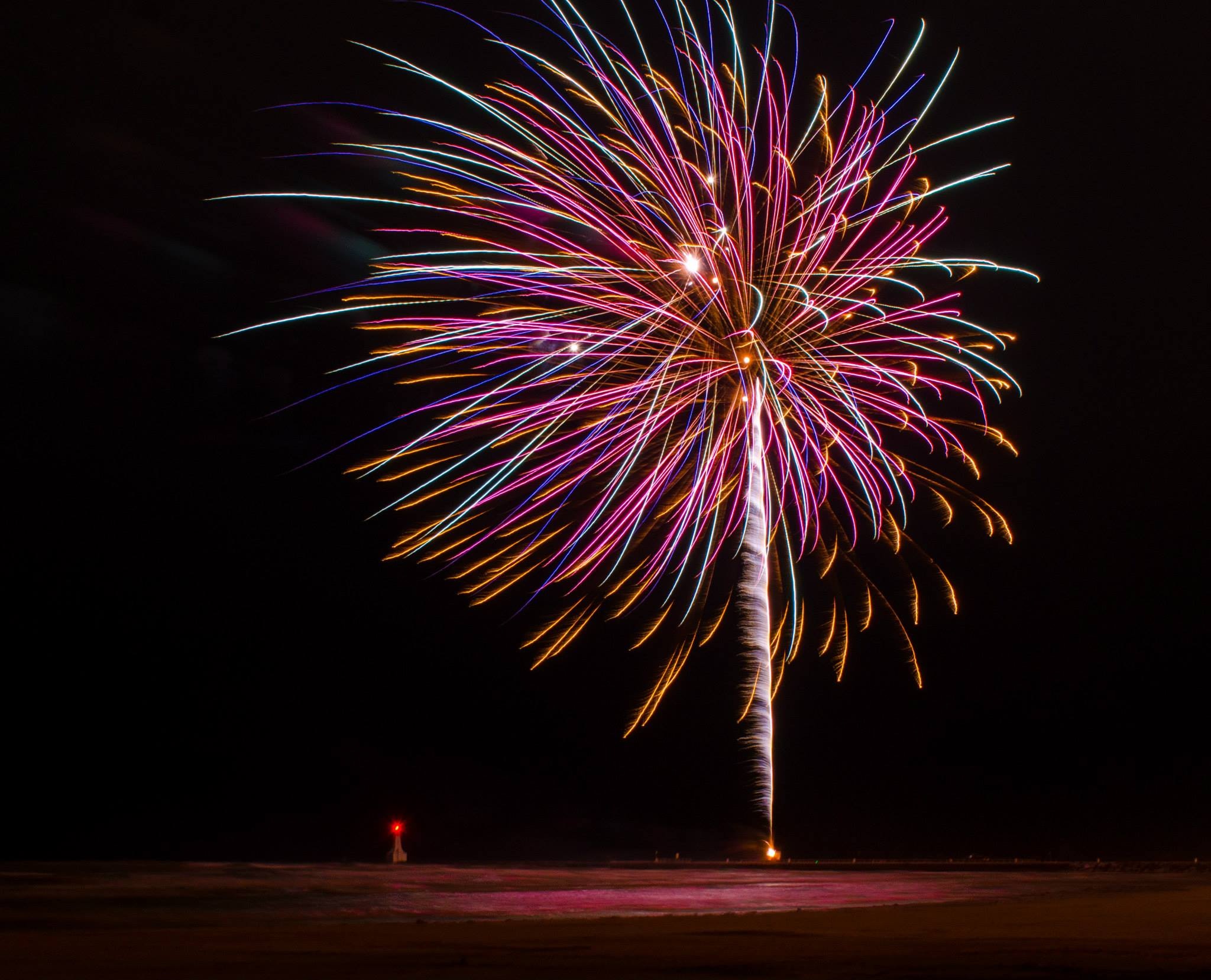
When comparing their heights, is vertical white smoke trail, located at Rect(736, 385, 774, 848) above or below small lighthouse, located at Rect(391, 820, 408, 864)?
above

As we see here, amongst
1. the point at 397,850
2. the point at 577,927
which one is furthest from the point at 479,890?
the point at 397,850

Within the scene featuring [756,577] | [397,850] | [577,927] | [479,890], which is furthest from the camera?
[397,850]

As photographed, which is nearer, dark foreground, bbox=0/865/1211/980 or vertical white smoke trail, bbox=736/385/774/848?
dark foreground, bbox=0/865/1211/980

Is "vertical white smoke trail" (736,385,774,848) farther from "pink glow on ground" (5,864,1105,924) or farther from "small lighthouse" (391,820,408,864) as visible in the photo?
"small lighthouse" (391,820,408,864)

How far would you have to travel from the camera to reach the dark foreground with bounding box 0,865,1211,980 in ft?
34.3

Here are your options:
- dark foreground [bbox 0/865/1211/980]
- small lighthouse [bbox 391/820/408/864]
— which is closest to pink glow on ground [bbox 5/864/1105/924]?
dark foreground [bbox 0/865/1211/980]

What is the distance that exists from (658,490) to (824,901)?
9731 mm

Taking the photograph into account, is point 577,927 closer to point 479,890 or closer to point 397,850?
point 479,890

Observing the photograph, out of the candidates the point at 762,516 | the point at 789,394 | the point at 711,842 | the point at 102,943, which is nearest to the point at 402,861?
the point at 711,842

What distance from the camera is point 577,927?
46.3 feet

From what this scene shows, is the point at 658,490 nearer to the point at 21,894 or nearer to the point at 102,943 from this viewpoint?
the point at 21,894

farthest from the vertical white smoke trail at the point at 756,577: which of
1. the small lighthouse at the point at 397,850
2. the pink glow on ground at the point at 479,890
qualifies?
the small lighthouse at the point at 397,850

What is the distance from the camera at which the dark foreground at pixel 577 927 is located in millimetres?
10469

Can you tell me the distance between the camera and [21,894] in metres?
19.0
